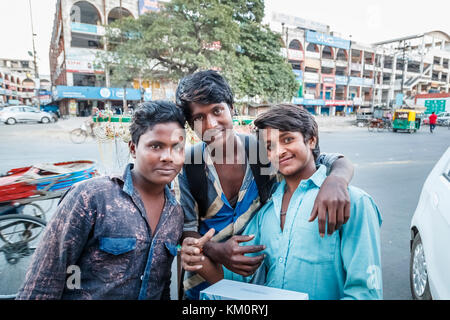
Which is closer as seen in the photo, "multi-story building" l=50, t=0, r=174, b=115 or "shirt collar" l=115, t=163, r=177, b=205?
"shirt collar" l=115, t=163, r=177, b=205

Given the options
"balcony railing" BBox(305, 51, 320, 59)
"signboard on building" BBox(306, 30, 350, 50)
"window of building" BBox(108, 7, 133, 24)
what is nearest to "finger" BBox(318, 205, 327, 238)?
"window of building" BBox(108, 7, 133, 24)

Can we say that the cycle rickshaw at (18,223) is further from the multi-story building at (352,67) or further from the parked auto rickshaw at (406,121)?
the multi-story building at (352,67)

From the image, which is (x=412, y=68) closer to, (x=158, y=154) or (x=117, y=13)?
(x=117, y=13)

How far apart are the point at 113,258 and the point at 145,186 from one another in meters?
0.36

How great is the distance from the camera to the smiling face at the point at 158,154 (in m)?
1.33

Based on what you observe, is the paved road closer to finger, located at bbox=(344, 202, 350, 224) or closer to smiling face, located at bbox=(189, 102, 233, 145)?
smiling face, located at bbox=(189, 102, 233, 145)

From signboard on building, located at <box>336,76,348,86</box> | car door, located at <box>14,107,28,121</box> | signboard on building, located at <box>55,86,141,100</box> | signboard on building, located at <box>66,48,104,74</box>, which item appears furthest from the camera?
signboard on building, located at <box>336,76,348,86</box>

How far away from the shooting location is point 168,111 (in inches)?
55.2

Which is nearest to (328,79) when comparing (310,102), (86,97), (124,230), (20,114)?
(310,102)

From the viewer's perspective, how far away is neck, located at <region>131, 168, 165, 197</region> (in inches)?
54.5

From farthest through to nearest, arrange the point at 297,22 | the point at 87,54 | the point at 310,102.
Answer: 1. the point at 310,102
2. the point at 297,22
3. the point at 87,54

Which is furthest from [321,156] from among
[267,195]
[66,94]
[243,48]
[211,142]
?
[66,94]

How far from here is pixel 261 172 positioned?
171cm

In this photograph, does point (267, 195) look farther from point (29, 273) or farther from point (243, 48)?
point (243, 48)
